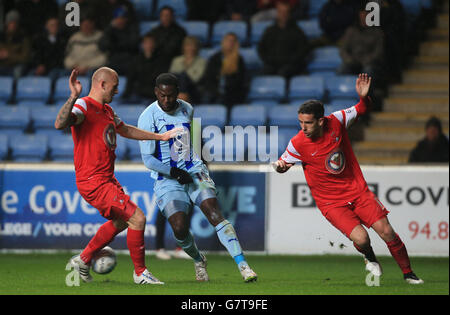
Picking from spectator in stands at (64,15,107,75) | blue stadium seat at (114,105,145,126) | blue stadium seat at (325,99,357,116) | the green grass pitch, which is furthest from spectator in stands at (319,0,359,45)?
the green grass pitch

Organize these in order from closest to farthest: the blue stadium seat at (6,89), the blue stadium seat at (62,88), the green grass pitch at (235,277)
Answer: the green grass pitch at (235,277)
the blue stadium seat at (62,88)
the blue stadium seat at (6,89)

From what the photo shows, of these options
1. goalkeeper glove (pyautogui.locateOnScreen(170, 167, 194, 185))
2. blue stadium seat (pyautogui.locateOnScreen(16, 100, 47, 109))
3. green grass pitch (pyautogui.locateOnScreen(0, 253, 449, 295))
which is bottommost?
green grass pitch (pyautogui.locateOnScreen(0, 253, 449, 295))

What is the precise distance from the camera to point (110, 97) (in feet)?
26.2

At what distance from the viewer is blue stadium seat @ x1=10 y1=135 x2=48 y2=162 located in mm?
13820

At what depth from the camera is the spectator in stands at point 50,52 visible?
15.2 m

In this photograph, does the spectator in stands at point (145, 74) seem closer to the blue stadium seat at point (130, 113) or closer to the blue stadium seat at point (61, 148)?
the blue stadium seat at point (130, 113)

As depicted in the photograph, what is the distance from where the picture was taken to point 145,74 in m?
14.2

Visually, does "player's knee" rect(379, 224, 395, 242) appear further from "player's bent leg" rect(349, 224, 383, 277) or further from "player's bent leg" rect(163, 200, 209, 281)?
"player's bent leg" rect(163, 200, 209, 281)

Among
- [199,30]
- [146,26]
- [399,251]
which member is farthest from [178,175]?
[146,26]

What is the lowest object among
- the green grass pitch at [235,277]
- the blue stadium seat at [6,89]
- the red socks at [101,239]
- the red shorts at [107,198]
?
the green grass pitch at [235,277]

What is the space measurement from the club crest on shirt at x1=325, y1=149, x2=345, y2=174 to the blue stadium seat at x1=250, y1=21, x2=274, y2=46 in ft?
24.4

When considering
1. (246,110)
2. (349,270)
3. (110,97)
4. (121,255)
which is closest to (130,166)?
(121,255)

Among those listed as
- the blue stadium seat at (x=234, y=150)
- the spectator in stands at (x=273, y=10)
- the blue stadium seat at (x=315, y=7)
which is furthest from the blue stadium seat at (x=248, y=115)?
the blue stadium seat at (x=315, y=7)

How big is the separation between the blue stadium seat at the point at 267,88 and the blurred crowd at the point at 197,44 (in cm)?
15
